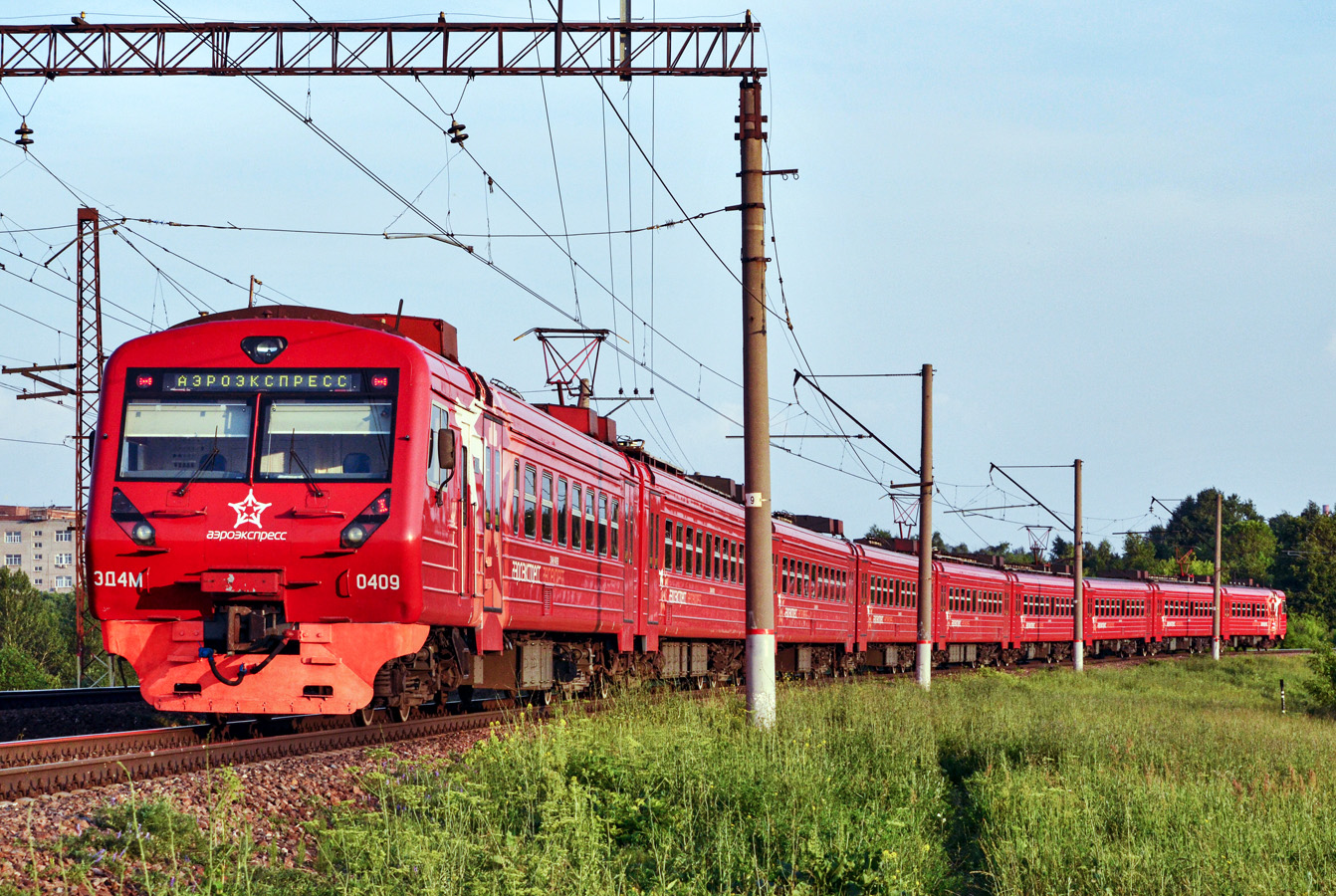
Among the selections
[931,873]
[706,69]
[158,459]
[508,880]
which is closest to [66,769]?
[158,459]

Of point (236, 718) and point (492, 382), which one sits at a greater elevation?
point (492, 382)

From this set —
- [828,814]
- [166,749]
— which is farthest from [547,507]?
[828,814]

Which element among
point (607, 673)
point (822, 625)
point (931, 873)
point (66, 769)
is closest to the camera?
point (931, 873)

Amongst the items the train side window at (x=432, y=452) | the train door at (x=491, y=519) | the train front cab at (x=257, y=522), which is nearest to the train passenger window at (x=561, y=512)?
the train door at (x=491, y=519)

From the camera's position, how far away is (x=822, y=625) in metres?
31.8

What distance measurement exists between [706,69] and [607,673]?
340 inches

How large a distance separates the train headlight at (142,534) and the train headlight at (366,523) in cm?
155

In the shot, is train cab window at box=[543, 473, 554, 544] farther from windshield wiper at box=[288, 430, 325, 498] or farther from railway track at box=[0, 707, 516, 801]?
windshield wiper at box=[288, 430, 325, 498]

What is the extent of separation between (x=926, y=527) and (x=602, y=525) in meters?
9.77

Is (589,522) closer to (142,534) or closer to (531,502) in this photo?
(531,502)

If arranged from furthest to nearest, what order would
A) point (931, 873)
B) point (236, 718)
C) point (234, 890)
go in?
1. point (236, 718)
2. point (931, 873)
3. point (234, 890)

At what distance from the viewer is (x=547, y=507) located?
53.9ft

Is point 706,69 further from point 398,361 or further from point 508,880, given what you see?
point 508,880

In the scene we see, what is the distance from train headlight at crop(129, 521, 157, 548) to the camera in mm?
11703
